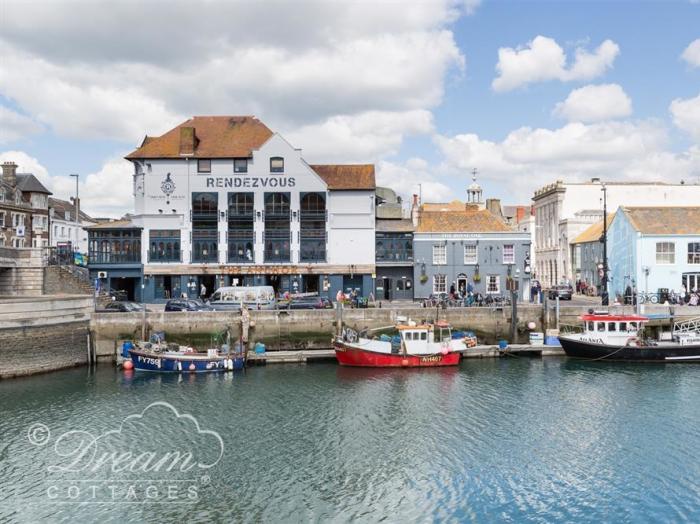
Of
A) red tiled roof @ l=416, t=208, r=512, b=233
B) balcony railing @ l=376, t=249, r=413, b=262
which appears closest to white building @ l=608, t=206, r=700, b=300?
red tiled roof @ l=416, t=208, r=512, b=233

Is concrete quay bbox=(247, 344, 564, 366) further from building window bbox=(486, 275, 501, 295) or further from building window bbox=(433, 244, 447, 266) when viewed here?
building window bbox=(433, 244, 447, 266)

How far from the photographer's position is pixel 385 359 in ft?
132

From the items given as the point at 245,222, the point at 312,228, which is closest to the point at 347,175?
the point at 312,228

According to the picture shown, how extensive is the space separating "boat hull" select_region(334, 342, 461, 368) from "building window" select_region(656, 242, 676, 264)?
25.6 m

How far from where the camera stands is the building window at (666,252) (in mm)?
55062

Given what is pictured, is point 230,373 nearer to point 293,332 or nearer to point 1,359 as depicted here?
point 293,332

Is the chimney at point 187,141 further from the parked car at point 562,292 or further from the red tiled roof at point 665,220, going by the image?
the red tiled roof at point 665,220

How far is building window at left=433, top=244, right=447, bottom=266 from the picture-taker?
5791 centimetres

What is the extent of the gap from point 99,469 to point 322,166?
140 feet

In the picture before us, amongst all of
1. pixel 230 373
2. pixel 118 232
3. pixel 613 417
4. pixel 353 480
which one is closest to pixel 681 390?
pixel 613 417

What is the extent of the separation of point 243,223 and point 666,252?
37142 mm

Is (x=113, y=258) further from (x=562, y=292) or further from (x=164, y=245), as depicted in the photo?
(x=562, y=292)

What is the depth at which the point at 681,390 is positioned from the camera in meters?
33.7

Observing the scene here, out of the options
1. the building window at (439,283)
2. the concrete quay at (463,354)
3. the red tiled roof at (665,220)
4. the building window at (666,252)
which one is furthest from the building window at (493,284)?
→ the concrete quay at (463,354)
